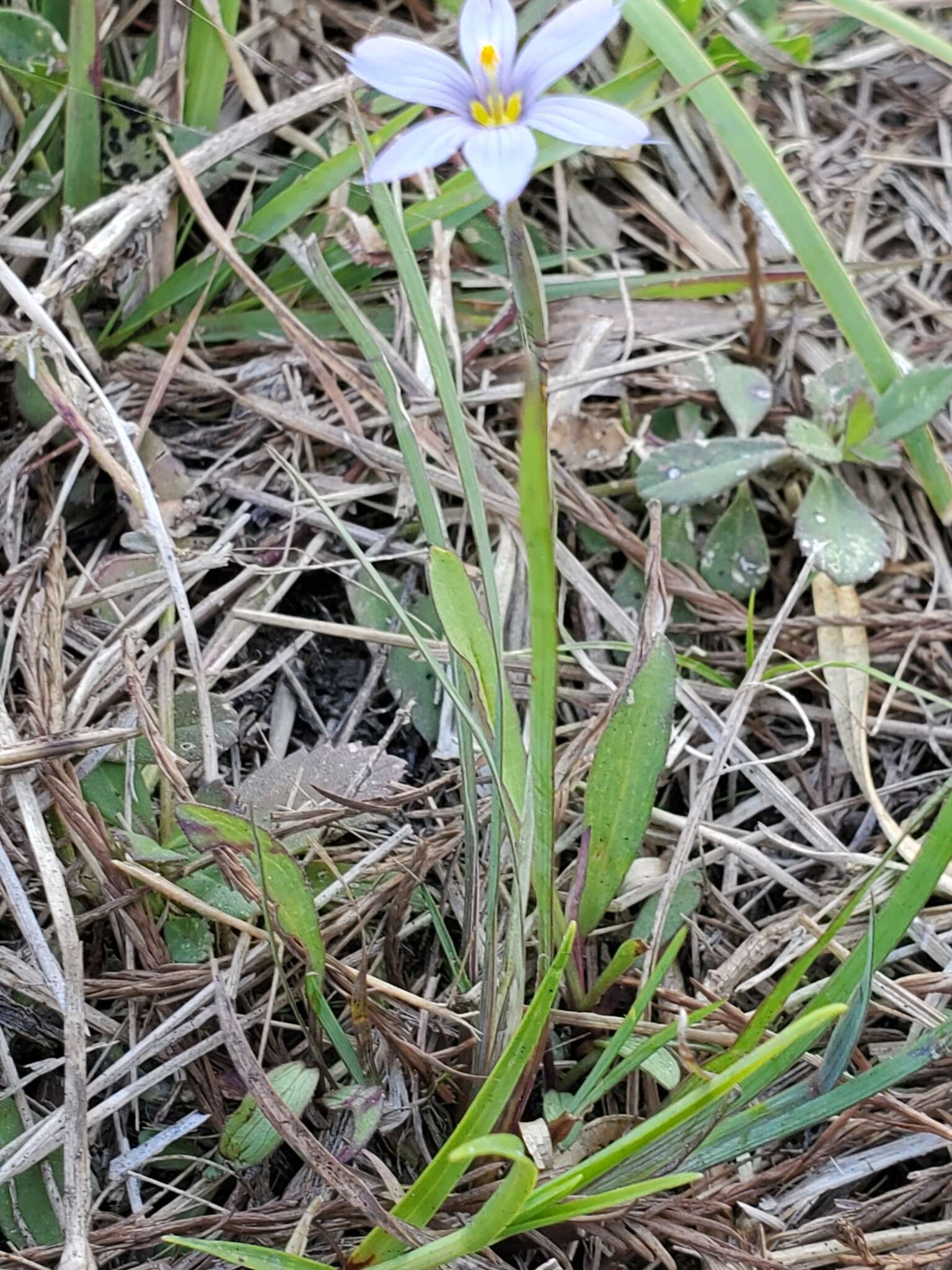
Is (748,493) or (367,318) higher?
(367,318)

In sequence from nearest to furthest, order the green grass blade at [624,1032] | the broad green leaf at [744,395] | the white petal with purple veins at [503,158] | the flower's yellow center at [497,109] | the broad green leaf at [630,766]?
1. the white petal with purple veins at [503,158]
2. the flower's yellow center at [497,109]
3. the green grass blade at [624,1032]
4. the broad green leaf at [630,766]
5. the broad green leaf at [744,395]

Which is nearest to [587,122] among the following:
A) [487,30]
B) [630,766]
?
[487,30]

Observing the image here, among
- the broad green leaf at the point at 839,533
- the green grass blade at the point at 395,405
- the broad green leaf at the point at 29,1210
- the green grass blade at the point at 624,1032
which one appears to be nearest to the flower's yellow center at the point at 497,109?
the green grass blade at the point at 395,405

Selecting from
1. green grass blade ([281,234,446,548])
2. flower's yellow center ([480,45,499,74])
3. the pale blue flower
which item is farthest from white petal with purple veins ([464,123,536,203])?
green grass blade ([281,234,446,548])

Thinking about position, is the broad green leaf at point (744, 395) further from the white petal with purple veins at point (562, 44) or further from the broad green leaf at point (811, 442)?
the white petal with purple veins at point (562, 44)

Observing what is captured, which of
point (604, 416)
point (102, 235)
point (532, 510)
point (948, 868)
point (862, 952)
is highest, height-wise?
point (102, 235)

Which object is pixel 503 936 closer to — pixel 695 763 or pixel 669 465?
pixel 695 763

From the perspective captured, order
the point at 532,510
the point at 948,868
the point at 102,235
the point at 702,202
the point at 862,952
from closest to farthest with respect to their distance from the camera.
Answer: the point at 532,510 < the point at 862,952 < the point at 948,868 < the point at 102,235 < the point at 702,202

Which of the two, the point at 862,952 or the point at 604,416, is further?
the point at 604,416

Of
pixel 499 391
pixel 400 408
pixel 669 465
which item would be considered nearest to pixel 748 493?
pixel 669 465
